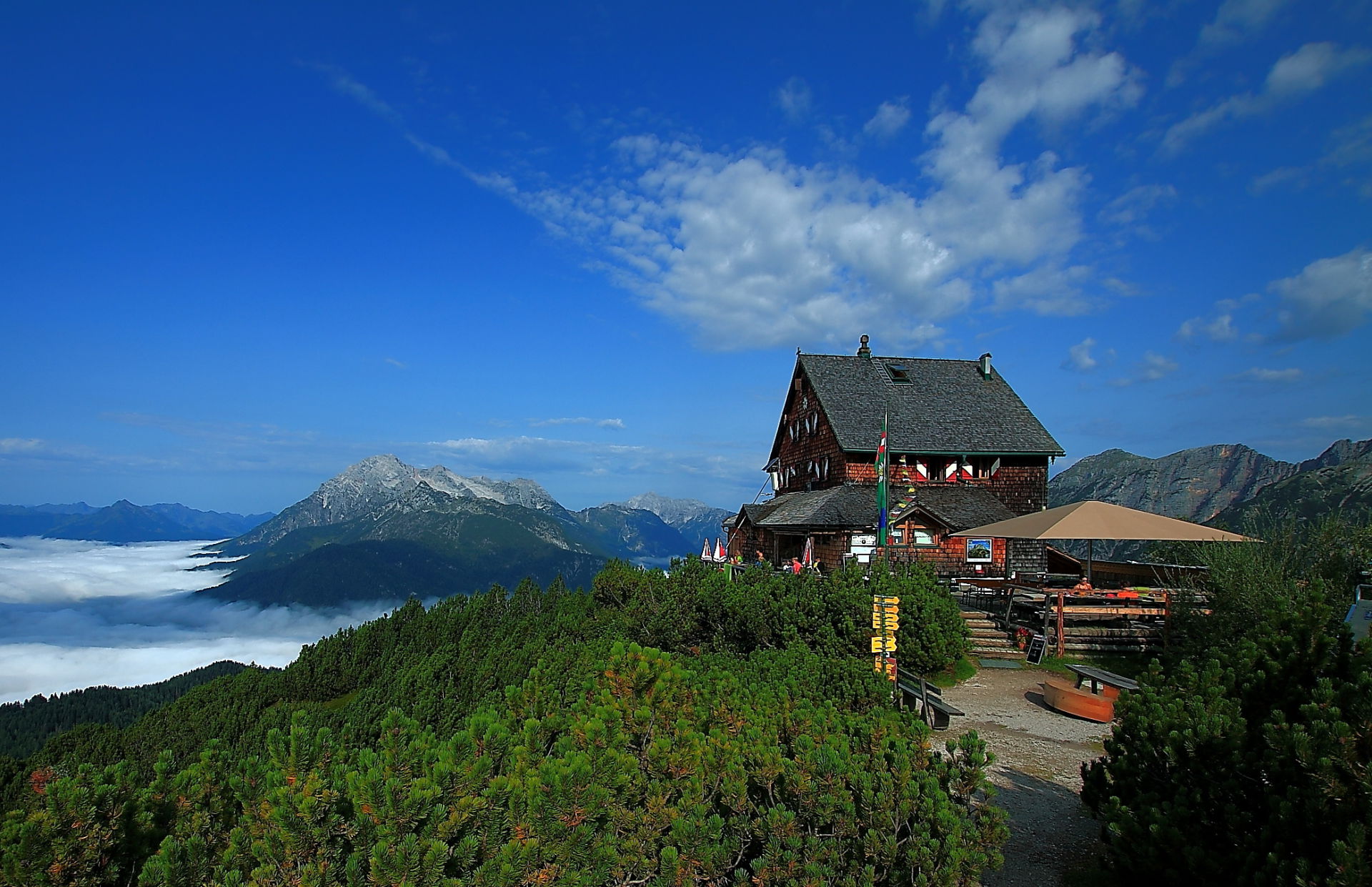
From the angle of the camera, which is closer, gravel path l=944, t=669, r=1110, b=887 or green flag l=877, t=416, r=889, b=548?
gravel path l=944, t=669, r=1110, b=887

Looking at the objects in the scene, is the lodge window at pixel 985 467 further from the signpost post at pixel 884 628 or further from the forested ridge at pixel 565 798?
the forested ridge at pixel 565 798

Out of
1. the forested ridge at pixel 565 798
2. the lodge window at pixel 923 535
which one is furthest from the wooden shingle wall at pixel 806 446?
the forested ridge at pixel 565 798

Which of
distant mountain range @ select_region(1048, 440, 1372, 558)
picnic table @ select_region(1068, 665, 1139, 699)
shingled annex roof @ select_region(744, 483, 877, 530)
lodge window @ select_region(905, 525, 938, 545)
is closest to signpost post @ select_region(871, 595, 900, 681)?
picnic table @ select_region(1068, 665, 1139, 699)

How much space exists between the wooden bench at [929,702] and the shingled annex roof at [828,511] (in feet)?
52.9

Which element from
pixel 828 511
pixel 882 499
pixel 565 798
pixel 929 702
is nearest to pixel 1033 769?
pixel 929 702

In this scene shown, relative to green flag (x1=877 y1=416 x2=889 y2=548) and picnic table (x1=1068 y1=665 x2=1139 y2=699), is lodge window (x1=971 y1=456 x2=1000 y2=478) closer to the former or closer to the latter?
picnic table (x1=1068 y1=665 x2=1139 y2=699)

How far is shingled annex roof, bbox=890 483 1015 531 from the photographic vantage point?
2666cm

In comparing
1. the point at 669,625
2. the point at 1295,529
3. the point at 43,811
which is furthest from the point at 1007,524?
the point at 43,811

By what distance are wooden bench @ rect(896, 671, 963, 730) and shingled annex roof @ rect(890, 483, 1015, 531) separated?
15.9 m

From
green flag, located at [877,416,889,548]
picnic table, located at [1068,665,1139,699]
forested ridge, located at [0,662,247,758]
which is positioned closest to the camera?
green flag, located at [877,416,889,548]

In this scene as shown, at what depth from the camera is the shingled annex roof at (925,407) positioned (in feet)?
101

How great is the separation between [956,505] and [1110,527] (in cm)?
1304

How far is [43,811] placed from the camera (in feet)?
9.73

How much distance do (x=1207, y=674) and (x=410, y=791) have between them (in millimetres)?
5371
